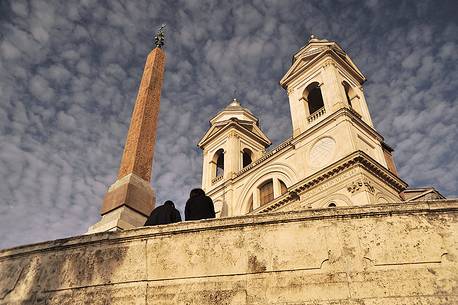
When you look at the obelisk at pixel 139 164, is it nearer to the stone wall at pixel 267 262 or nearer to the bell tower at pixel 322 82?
the stone wall at pixel 267 262

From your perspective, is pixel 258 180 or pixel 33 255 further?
pixel 258 180

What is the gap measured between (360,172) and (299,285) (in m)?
15.4

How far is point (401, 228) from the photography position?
417 cm

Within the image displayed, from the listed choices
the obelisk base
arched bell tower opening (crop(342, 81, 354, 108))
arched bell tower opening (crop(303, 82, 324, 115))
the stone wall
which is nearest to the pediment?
arched bell tower opening (crop(303, 82, 324, 115))

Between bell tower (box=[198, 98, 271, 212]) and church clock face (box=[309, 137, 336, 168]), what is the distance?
25.5 ft

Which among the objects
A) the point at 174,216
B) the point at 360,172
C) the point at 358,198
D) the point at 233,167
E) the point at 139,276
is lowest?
the point at 139,276

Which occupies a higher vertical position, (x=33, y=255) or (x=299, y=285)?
(x=33, y=255)

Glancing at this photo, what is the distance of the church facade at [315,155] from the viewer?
18875 millimetres

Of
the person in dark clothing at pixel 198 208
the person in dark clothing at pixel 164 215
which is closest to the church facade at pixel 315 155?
the person in dark clothing at pixel 198 208

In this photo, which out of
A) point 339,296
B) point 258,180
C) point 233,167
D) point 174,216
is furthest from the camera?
point 233,167

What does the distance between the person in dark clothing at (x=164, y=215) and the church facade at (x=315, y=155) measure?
1347 centimetres

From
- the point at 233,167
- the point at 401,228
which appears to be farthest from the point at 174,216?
the point at 233,167

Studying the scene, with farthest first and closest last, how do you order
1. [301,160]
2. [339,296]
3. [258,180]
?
1. [258,180]
2. [301,160]
3. [339,296]

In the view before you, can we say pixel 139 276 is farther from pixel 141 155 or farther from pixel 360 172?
pixel 360 172
